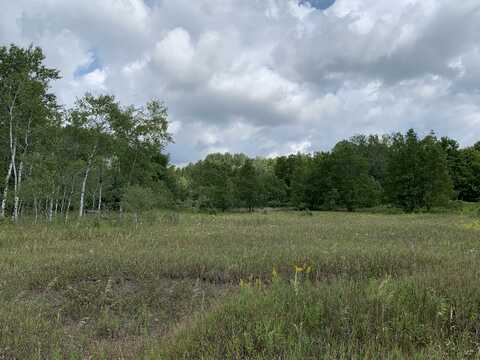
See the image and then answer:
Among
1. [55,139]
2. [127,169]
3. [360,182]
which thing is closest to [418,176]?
→ [360,182]

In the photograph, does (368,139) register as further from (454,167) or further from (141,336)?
(141,336)

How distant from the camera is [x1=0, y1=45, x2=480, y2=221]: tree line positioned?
22.2 m

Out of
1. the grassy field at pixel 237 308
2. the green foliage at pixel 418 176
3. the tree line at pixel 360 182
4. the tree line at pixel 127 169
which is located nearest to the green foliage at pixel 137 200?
the tree line at pixel 127 169

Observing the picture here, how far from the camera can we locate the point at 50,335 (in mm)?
4246

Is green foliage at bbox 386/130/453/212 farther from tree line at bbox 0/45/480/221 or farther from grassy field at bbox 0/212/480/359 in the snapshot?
grassy field at bbox 0/212/480/359

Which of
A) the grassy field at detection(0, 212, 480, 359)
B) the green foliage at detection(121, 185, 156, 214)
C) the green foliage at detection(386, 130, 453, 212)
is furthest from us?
the green foliage at detection(386, 130, 453, 212)

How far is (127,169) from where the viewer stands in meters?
32.6

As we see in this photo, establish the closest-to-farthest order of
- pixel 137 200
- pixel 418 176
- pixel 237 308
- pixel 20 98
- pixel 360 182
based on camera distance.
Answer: pixel 237 308 → pixel 20 98 → pixel 137 200 → pixel 418 176 → pixel 360 182

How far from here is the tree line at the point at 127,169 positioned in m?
22.2

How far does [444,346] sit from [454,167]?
6568 centimetres

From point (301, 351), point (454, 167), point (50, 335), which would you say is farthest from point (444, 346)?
point (454, 167)

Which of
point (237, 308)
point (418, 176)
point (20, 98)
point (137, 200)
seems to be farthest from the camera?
point (418, 176)

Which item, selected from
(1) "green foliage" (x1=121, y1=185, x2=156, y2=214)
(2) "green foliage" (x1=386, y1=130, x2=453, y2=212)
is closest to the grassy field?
(1) "green foliage" (x1=121, y1=185, x2=156, y2=214)

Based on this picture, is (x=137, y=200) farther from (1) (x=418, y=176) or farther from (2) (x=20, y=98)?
(1) (x=418, y=176)
